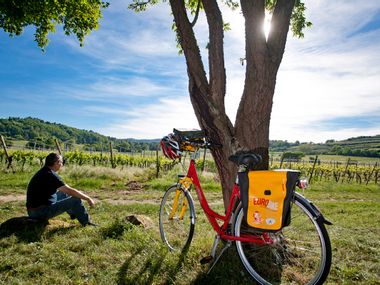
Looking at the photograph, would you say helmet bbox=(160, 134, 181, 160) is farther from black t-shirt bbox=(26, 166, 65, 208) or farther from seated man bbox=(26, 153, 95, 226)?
black t-shirt bbox=(26, 166, 65, 208)

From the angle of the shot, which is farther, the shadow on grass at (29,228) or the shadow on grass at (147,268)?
the shadow on grass at (29,228)

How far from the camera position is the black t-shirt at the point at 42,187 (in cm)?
463

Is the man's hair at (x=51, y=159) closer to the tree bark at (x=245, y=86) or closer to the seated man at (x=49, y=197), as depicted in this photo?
the seated man at (x=49, y=197)

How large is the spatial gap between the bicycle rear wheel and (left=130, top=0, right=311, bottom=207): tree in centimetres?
80

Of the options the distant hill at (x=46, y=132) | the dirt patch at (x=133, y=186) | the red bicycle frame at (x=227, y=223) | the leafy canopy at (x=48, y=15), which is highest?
the distant hill at (x=46, y=132)

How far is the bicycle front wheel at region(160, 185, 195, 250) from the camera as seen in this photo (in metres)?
3.78

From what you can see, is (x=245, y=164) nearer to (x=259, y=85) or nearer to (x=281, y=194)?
(x=281, y=194)

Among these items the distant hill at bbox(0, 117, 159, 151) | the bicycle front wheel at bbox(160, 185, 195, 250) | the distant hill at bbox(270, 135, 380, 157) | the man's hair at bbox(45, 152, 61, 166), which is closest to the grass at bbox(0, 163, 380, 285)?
the bicycle front wheel at bbox(160, 185, 195, 250)

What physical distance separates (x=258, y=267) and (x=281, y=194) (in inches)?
39.3

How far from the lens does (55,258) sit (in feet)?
10.8

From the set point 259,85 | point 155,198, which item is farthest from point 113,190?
point 259,85

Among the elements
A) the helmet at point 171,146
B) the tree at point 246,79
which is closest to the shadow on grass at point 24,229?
the helmet at point 171,146

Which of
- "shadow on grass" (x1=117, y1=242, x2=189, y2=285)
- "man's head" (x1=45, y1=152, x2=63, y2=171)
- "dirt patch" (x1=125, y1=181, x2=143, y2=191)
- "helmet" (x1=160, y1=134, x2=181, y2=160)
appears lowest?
"dirt patch" (x1=125, y1=181, x2=143, y2=191)

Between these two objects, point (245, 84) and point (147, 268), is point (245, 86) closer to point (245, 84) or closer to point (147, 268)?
point (245, 84)
